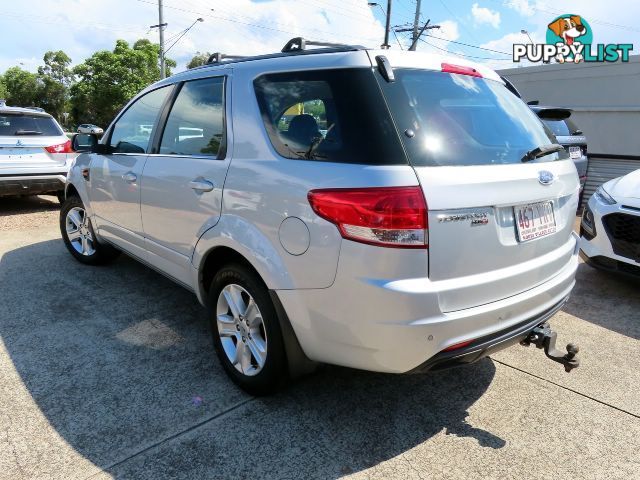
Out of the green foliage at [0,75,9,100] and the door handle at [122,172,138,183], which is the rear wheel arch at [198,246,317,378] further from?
the green foliage at [0,75,9,100]

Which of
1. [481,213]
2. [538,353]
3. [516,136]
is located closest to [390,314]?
[481,213]

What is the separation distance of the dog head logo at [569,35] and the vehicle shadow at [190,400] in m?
14.5

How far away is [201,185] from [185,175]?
0.77 feet

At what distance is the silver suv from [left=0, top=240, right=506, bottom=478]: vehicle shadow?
24 cm

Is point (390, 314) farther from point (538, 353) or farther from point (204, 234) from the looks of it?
point (538, 353)

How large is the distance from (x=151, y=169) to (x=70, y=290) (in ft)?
5.34

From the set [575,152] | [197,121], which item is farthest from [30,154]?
[575,152]

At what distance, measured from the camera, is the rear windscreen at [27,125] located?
275 inches

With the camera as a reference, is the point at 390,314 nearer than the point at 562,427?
Yes

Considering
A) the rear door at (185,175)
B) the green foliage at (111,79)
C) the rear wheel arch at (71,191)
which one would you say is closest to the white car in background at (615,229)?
→ the rear door at (185,175)

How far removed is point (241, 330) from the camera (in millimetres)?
2658

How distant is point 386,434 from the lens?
2.40 meters

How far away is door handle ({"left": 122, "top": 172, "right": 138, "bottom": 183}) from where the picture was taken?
3.48 meters

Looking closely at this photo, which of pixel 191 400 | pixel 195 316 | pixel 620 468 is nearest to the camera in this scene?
pixel 620 468
